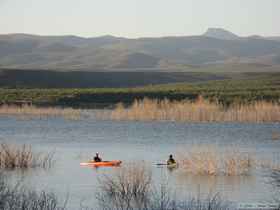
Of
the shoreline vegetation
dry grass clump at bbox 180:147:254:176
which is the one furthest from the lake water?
the shoreline vegetation

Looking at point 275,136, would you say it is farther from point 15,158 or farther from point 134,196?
point 134,196

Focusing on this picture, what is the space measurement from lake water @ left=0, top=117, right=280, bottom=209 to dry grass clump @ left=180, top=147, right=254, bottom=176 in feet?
1.05

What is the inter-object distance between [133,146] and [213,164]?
13.3 m

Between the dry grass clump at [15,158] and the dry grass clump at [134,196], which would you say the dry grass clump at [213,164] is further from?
the dry grass clump at [134,196]

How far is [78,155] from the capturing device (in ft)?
118

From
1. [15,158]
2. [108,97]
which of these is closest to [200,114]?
[15,158]

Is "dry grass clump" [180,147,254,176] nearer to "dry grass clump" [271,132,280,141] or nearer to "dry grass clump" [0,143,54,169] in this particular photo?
"dry grass clump" [0,143,54,169]

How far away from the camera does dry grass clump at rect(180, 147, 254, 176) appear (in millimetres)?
27203

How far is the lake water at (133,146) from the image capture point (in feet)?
82.9

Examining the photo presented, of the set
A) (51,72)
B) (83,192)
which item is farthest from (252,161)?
(51,72)

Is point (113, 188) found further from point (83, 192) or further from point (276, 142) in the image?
point (276, 142)

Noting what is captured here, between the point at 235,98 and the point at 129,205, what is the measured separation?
51.0 m

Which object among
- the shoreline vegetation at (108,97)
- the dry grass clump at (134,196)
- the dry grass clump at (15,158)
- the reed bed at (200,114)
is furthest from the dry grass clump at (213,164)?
the shoreline vegetation at (108,97)

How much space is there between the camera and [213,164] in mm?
27141
